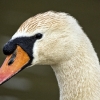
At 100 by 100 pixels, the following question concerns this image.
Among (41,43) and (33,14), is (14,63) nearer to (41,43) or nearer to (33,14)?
(41,43)

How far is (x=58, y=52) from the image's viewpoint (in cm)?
353

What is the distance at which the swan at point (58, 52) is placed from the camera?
3.47 metres

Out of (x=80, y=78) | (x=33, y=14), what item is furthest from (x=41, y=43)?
(x=33, y=14)

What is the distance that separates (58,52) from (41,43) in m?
0.12

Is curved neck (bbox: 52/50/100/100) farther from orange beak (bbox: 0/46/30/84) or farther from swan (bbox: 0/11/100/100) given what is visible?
orange beak (bbox: 0/46/30/84)

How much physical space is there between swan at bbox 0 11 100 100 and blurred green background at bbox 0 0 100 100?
11.3 ft

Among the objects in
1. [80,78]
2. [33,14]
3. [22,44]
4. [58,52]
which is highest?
[22,44]

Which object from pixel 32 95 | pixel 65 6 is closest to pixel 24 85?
pixel 32 95

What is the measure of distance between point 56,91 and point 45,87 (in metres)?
0.22

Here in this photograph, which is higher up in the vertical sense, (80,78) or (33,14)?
(80,78)

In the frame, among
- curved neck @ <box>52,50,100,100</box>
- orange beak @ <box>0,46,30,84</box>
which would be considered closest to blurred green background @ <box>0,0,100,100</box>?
curved neck @ <box>52,50,100,100</box>

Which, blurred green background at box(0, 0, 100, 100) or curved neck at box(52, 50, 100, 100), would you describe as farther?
blurred green background at box(0, 0, 100, 100)

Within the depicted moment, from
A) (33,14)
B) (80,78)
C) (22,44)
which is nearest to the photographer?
(22,44)

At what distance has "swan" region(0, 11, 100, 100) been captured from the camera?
11.4 ft
